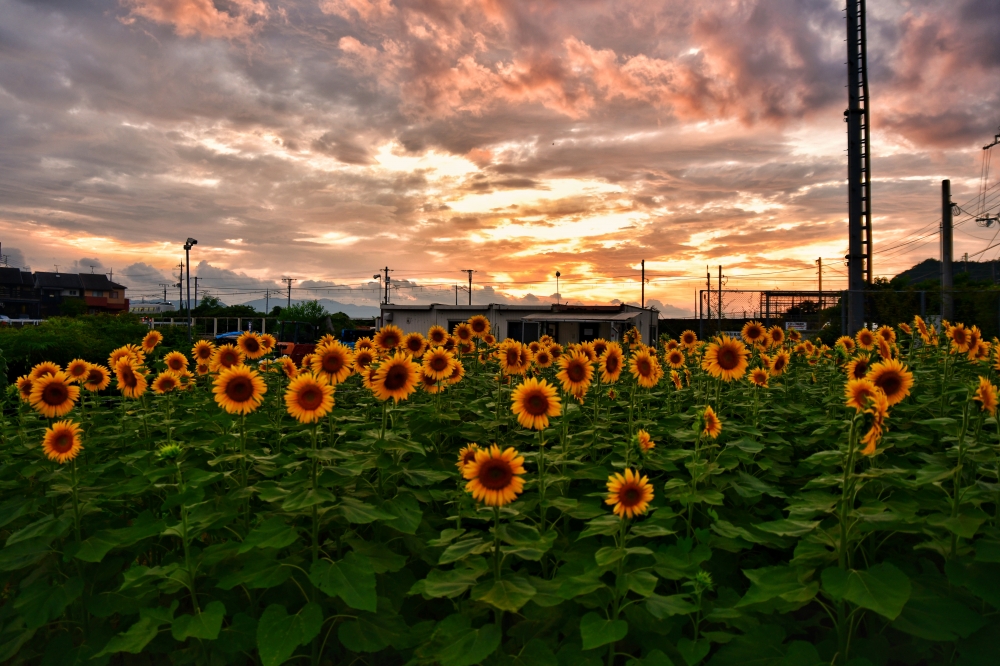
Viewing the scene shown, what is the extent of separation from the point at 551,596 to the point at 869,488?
1.98m

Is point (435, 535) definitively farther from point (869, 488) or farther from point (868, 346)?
point (868, 346)

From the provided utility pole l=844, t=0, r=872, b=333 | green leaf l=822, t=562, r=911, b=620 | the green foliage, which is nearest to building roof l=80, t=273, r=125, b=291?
the green foliage

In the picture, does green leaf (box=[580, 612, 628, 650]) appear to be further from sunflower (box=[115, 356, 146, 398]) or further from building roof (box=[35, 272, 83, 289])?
building roof (box=[35, 272, 83, 289])

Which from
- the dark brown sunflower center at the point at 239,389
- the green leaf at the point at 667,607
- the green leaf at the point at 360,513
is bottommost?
the green leaf at the point at 667,607

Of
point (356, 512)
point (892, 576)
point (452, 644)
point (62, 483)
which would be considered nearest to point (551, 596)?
point (452, 644)

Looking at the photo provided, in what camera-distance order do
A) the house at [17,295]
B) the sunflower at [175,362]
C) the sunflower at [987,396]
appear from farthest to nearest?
the house at [17,295] → the sunflower at [175,362] → the sunflower at [987,396]

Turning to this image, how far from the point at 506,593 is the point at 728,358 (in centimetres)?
275

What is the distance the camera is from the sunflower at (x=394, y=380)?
386 cm

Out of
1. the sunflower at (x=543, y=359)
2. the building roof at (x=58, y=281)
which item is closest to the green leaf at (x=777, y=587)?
the sunflower at (x=543, y=359)

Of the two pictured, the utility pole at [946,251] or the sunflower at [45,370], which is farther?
the utility pole at [946,251]

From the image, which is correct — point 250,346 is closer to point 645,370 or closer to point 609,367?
point 609,367

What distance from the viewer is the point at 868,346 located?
6.57 metres

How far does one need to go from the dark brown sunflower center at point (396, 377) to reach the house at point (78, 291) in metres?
117

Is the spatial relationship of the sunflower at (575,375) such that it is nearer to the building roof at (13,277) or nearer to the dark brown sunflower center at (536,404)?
the dark brown sunflower center at (536,404)
